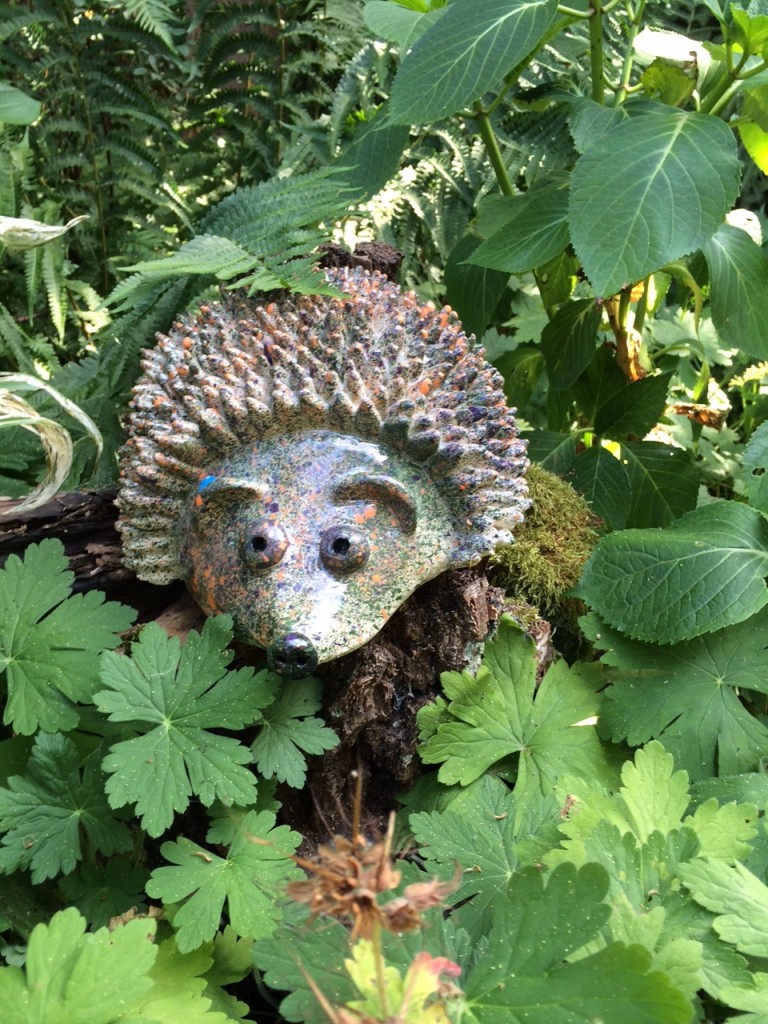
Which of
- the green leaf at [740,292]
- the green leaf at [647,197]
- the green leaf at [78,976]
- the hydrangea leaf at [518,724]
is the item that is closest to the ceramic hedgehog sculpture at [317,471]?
the hydrangea leaf at [518,724]

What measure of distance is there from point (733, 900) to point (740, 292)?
4.90 feet

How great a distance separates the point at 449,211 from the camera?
3.34 meters

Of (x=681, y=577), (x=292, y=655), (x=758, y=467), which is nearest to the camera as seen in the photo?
(x=292, y=655)

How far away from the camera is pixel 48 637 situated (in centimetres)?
141

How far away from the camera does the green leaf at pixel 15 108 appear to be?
6.82 feet

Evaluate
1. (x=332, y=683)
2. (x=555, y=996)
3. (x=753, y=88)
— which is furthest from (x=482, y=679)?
(x=753, y=88)

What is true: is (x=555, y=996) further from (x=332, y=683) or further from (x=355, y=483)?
(x=355, y=483)

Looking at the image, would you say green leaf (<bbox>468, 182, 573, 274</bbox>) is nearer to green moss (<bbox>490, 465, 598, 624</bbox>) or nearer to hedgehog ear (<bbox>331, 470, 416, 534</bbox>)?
green moss (<bbox>490, 465, 598, 624</bbox>)

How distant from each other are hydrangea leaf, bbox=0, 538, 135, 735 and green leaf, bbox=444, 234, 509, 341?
1432mm

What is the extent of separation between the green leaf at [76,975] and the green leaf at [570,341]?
6.15ft

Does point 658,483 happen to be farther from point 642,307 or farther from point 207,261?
point 207,261

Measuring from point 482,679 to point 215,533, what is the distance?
22.7 inches

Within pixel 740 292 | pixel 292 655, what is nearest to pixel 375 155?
pixel 740 292

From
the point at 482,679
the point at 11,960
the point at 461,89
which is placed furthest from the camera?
the point at 461,89
